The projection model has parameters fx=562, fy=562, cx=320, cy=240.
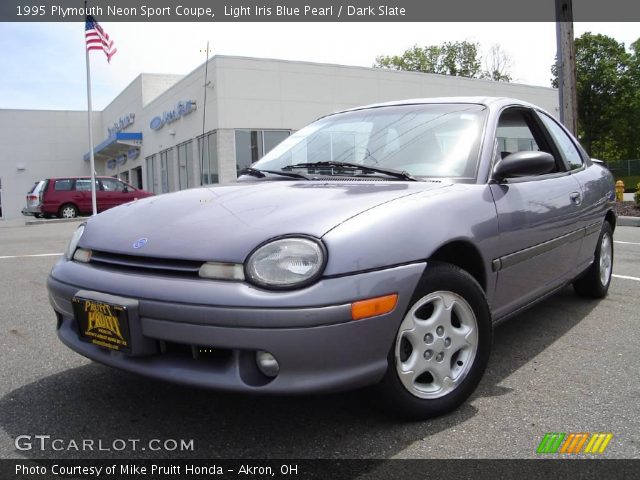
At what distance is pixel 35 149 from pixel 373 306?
139 feet

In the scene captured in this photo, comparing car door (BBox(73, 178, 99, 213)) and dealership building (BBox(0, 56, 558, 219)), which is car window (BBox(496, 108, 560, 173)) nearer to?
dealership building (BBox(0, 56, 558, 219))

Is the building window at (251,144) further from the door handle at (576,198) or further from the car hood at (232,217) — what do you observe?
the car hood at (232,217)

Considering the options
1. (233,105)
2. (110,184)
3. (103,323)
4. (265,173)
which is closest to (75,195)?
(110,184)

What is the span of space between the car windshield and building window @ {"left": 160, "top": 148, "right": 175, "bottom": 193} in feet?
80.1

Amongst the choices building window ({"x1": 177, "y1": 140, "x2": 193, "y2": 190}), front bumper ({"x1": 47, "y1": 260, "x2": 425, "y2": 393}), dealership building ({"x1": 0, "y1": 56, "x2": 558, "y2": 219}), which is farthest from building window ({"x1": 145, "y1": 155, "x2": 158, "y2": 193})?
front bumper ({"x1": 47, "y1": 260, "x2": 425, "y2": 393})

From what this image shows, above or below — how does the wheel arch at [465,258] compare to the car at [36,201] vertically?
below

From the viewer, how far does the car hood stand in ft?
6.77

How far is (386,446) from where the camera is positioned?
210cm

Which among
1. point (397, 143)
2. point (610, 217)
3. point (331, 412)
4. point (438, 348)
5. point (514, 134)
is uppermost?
point (514, 134)

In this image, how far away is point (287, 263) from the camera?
197 centimetres

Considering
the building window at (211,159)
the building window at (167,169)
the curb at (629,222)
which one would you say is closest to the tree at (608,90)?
the building window at (167,169)

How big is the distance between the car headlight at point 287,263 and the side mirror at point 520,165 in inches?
48.2

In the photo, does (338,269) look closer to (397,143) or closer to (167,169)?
(397,143)

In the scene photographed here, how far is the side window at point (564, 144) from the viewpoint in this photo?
3803 mm
